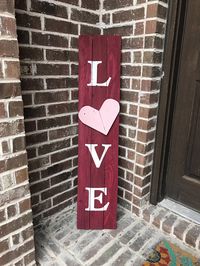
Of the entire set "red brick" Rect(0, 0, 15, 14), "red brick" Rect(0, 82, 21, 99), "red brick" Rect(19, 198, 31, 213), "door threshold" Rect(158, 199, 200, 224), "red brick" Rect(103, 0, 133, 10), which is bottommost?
"door threshold" Rect(158, 199, 200, 224)

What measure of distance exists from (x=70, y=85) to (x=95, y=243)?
104 centimetres

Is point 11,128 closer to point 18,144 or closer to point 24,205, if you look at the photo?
point 18,144

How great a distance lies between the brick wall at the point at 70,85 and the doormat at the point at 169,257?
1.09 feet

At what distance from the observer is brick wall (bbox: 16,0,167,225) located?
4.61ft

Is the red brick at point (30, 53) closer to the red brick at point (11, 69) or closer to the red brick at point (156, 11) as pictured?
the red brick at point (11, 69)

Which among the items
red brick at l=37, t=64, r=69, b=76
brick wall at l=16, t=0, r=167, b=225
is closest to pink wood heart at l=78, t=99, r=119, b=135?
brick wall at l=16, t=0, r=167, b=225

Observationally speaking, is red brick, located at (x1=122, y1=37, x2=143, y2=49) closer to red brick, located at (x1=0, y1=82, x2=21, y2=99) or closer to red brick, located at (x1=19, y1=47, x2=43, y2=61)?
red brick, located at (x1=19, y1=47, x2=43, y2=61)

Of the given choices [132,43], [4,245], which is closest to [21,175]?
[4,245]

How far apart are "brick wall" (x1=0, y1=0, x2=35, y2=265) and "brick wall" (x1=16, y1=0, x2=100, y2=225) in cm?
31

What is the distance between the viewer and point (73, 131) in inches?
67.8

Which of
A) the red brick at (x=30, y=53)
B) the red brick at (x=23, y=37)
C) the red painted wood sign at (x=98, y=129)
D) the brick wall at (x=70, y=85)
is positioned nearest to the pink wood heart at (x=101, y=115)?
the red painted wood sign at (x=98, y=129)

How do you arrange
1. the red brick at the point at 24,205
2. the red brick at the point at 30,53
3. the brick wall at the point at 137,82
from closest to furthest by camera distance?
the red brick at the point at 24,205 → the red brick at the point at 30,53 → the brick wall at the point at 137,82

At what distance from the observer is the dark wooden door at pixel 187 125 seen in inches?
57.3

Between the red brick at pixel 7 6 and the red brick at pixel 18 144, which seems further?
the red brick at pixel 18 144
